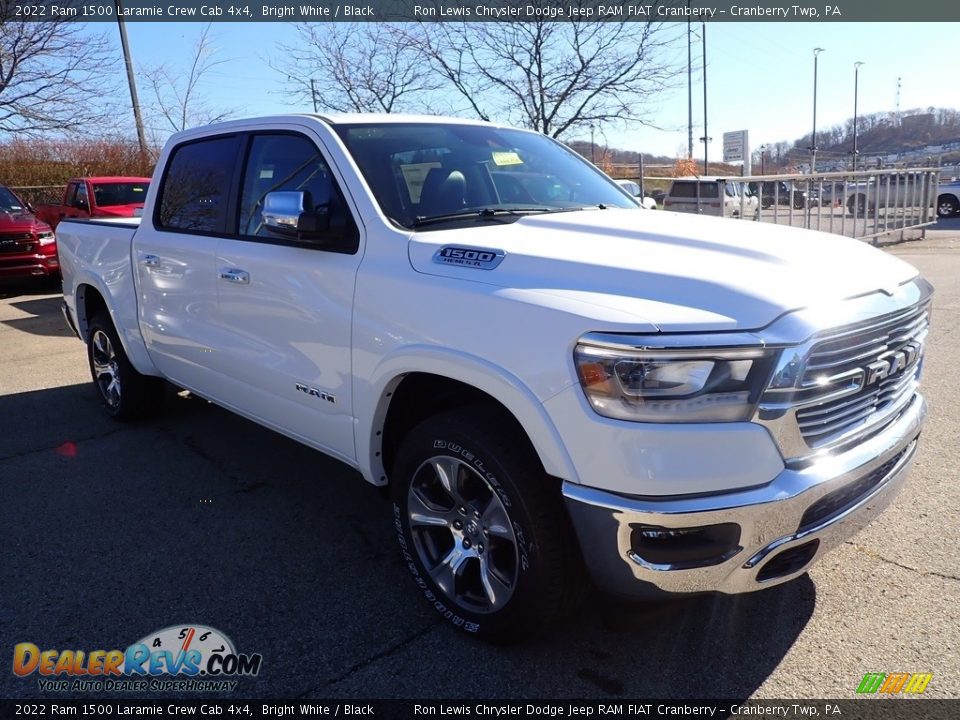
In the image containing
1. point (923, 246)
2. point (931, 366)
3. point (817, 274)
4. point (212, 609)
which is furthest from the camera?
point (923, 246)

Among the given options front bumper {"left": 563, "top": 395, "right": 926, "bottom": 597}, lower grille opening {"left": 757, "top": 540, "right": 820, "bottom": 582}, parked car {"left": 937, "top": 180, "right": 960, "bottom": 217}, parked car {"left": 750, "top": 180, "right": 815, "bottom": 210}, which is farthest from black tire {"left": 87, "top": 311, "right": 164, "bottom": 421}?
parked car {"left": 937, "top": 180, "right": 960, "bottom": 217}

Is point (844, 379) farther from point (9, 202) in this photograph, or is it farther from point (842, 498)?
point (9, 202)

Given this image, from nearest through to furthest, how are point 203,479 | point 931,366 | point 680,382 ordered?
point 680,382, point 203,479, point 931,366

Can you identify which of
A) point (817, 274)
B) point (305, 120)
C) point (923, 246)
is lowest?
point (923, 246)

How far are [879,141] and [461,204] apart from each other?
3197 inches

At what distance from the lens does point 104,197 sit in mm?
13289

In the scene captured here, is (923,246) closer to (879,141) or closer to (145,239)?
(145,239)

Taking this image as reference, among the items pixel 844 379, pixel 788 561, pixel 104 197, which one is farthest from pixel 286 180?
pixel 104 197

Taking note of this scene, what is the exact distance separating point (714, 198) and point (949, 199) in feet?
58.5

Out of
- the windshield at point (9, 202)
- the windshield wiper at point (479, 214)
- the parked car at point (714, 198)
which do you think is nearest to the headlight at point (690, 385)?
the windshield wiper at point (479, 214)

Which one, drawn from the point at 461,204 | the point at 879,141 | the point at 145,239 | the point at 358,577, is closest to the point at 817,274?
the point at 461,204

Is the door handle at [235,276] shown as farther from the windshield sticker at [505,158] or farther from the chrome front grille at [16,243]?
the chrome front grille at [16,243]

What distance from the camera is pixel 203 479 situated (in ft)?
15.0

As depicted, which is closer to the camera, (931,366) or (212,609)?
(212,609)
